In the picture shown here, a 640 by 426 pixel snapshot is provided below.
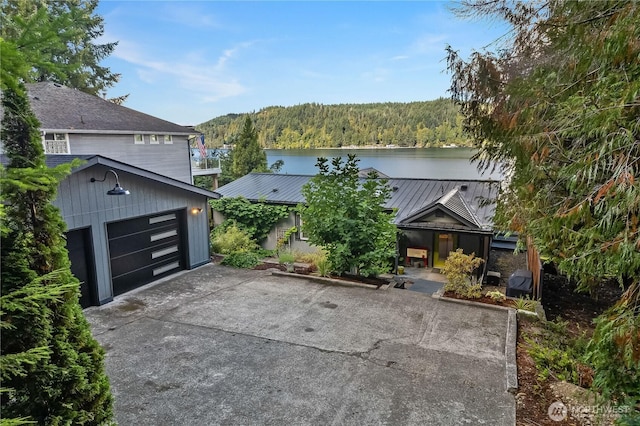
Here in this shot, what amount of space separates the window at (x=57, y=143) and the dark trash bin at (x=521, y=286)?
15.8m

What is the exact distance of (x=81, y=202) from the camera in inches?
285

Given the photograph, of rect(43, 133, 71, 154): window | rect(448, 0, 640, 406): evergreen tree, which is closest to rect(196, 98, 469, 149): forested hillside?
rect(448, 0, 640, 406): evergreen tree

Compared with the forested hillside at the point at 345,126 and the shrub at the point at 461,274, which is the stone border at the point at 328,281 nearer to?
the shrub at the point at 461,274

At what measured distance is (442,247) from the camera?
44.3ft

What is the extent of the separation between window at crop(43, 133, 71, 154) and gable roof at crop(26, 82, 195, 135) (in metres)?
0.41

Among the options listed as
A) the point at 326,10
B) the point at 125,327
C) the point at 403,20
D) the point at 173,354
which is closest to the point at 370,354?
the point at 173,354

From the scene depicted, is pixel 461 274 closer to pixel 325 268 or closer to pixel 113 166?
pixel 325 268

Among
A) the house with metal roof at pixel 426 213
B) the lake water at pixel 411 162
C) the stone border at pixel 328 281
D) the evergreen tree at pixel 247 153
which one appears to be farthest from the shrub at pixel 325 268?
the evergreen tree at pixel 247 153

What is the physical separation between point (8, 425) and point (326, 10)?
11.1 metres

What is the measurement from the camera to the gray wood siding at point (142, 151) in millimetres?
14380

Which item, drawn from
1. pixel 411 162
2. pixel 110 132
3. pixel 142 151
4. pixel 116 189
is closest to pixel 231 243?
pixel 116 189

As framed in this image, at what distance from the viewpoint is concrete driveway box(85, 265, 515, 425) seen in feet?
13.7

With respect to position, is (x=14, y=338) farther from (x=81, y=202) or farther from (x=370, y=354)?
(x=81, y=202)

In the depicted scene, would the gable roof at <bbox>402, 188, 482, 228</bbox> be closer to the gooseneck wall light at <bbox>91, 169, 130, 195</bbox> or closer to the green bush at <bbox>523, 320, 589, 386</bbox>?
the green bush at <bbox>523, 320, 589, 386</bbox>
